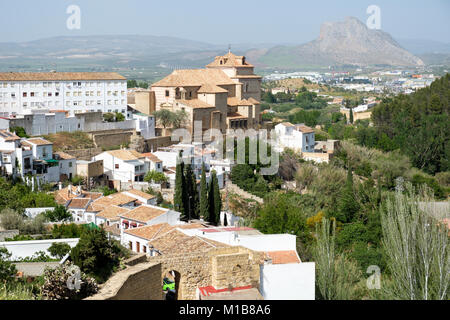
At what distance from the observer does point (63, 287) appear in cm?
786

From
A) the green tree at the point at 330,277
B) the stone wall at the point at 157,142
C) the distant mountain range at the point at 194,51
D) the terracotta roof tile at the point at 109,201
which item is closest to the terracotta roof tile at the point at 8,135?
the terracotta roof tile at the point at 109,201

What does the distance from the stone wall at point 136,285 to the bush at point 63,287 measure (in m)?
0.33

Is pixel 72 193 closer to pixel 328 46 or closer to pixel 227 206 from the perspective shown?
pixel 227 206

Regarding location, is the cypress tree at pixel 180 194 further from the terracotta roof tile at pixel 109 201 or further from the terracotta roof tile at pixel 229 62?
the terracotta roof tile at pixel 229 62

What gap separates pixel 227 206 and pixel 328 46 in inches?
4665

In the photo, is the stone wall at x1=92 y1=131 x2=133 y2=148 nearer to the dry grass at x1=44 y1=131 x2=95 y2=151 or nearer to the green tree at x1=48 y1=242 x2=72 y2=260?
Result: the dry grass at x1=44 y1=131 x2=95 y2=151

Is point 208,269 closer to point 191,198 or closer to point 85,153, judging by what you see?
point 191,198

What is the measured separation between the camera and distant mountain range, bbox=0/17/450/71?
57031 millimetres

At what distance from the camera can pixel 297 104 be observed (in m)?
68.4

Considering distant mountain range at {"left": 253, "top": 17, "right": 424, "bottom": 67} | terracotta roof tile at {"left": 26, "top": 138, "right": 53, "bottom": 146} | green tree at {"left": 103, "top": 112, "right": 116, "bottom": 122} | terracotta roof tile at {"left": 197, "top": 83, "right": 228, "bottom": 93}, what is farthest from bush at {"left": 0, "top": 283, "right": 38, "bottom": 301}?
distant mountain range at {"left": 253, "top": 17, "right": 424, "bottom": 67}

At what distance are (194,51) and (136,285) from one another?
114048 millimetres

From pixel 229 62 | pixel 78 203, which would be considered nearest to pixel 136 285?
pixel 78 203

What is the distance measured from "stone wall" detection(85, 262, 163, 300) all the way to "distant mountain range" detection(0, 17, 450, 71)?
39.9 meters
